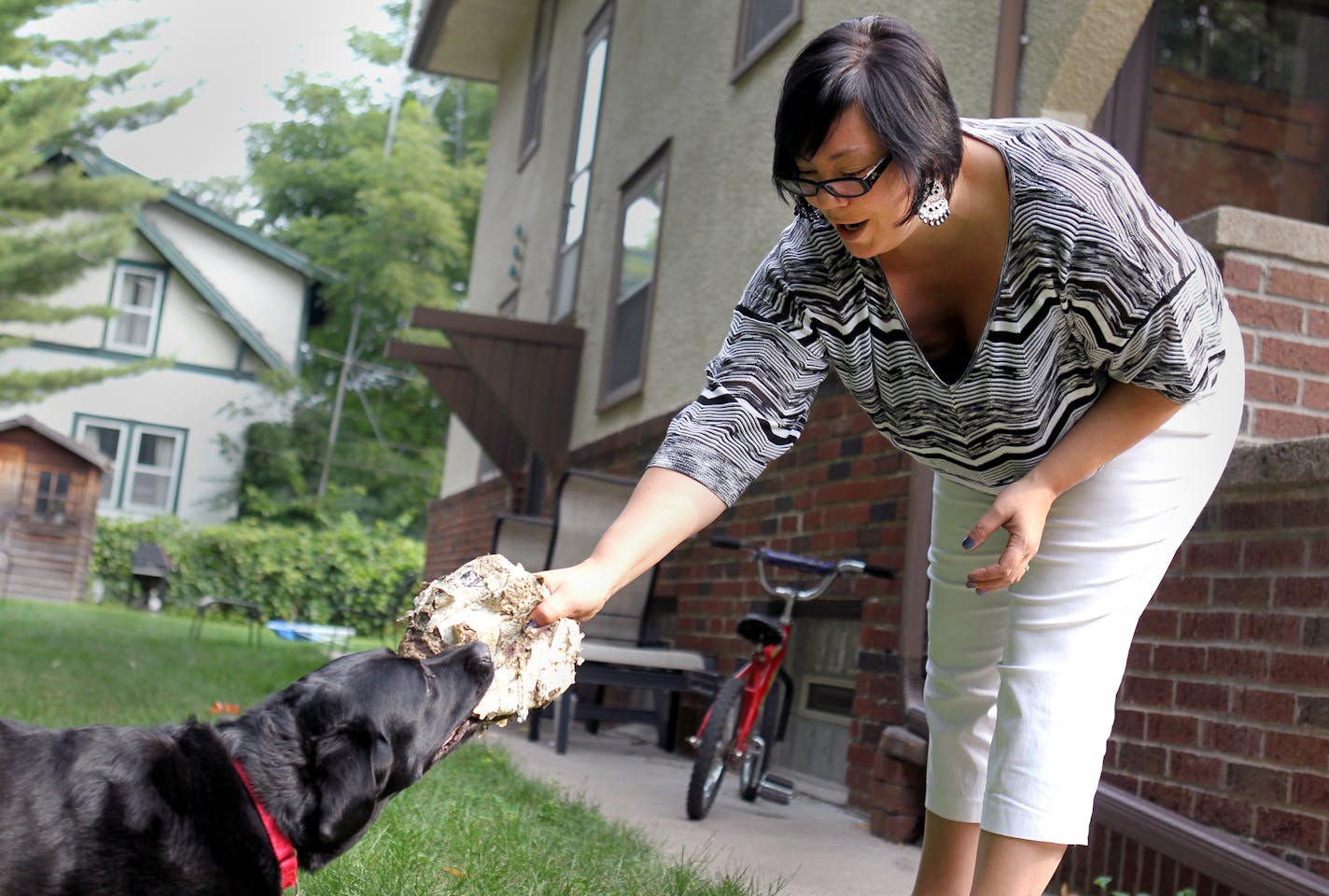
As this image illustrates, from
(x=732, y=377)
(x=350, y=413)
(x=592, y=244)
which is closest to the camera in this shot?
(x=732, y=377)

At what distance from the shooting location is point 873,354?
7.54 ft

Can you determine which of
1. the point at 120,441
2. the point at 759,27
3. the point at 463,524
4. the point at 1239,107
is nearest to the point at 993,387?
the point at 1239,107

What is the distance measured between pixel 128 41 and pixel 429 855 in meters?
17.6

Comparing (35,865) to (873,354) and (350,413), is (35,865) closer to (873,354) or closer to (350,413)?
(873,354)

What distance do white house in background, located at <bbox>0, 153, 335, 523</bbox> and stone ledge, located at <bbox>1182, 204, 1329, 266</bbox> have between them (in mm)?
24850

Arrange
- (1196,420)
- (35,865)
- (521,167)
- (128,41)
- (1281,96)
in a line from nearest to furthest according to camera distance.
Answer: (35,865), (1196,420), (1281,96), (521,167), (128,41)

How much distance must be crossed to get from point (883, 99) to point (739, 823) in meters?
3.36

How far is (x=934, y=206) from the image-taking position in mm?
2055

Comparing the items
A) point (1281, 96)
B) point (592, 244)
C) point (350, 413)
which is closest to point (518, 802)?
point (1281, 96)

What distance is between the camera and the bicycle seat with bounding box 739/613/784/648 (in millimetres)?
5094

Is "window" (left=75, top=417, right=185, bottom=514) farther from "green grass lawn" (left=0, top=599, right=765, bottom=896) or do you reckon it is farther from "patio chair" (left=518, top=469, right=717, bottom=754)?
"patio chair" (left=518, top=469, right=717, bottom=754)

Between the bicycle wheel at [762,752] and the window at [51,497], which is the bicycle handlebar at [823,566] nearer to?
the bicycle wheel at [762,752]

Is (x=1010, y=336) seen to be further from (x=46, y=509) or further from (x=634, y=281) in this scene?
(x=46, y=509)

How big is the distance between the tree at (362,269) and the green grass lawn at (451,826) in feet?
66.1
